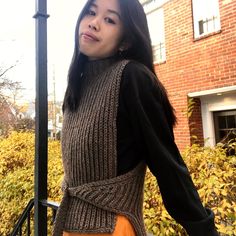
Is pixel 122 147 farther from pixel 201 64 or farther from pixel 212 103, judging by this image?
pixel 212 103

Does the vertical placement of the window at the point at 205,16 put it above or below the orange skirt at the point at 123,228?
above

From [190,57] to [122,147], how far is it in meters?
5.80

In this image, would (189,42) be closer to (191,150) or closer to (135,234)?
(191,150)

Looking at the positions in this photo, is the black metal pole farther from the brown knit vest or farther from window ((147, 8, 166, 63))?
window ((147, 8, 166, 63))

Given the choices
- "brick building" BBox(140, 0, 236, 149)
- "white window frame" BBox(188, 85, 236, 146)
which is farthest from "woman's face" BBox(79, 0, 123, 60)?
"white window frame" BBox(188, 85, 236, 146)

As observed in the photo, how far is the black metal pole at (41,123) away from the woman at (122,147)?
88 centimetres

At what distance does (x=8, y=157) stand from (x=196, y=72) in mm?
3677

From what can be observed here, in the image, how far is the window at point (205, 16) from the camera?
620 cm

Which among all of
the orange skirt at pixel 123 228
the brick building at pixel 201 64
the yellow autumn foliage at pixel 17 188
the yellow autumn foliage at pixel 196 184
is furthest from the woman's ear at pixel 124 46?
the brick building at pixel 201 64

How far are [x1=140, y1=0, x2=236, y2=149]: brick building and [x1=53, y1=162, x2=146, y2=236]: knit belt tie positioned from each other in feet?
15.8

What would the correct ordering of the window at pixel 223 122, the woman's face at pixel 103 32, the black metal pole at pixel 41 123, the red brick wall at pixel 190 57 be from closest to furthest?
the woman's face at pixel 103 32 → the black metal pole at pixel 41 123 → the red brick wall at pixel 190 57 → the window at pixel 223 122

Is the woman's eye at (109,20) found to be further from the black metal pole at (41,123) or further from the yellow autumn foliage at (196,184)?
the yellow autumn foliage at (196,184)

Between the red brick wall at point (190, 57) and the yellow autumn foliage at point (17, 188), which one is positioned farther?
the red brick wall at point (190, 57)

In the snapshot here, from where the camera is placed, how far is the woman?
35.3 inches
